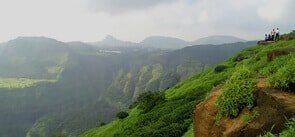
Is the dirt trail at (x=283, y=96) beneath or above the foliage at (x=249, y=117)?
above

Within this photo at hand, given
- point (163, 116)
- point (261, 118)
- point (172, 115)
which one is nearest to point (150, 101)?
point (163, 116)

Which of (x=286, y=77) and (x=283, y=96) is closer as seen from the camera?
(x=283, y=96)

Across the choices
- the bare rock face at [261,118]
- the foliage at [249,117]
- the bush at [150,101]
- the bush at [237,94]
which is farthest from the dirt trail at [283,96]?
the bush at [150,101]

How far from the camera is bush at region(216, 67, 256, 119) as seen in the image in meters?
18.8

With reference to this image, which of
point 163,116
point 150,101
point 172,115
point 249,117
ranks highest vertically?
point 249,117

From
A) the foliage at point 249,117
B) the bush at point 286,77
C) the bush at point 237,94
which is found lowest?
the foliage at point 249,117

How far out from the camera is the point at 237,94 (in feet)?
62.1

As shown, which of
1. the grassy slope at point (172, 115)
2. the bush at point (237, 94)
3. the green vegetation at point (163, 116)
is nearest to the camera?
the bush at point (237, 94)

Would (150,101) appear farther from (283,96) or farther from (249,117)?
(283,96)

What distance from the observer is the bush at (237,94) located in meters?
18.8

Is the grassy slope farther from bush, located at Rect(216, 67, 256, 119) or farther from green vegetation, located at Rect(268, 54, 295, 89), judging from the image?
green vegetation, located at Rect(268, 54, 295, 89)

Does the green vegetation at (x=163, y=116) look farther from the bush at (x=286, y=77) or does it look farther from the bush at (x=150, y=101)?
the bush at (x=286, y=77)

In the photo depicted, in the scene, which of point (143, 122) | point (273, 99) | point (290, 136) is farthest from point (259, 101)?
point (143, 122)

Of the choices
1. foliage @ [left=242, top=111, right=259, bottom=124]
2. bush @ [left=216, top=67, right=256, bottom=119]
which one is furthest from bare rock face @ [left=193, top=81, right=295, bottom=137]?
bush @ [left=216, top=67, right=256, bottom=119]
